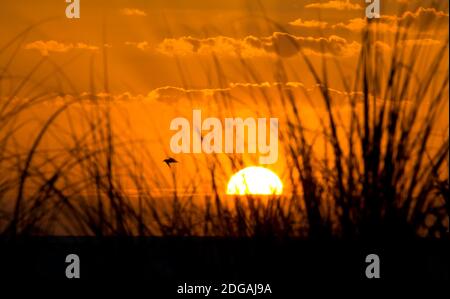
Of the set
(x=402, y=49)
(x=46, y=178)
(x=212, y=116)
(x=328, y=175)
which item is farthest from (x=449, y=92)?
(x=46, y=178)

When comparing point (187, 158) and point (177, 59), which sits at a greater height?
point (177, 59)

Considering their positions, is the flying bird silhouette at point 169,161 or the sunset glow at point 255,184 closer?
the sunset glow at point 255,184

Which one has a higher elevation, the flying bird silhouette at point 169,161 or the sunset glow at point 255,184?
the flying bird silhouette at point 169,161

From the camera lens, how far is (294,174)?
109 inches

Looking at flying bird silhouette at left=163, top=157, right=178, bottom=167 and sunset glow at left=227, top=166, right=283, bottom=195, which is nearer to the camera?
sunset glow at left=227, top=166, right=283, bottom=195

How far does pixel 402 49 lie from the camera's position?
2.65 m

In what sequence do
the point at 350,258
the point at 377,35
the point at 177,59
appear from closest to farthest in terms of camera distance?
1. the point at 350,258
2. the point at 377,35
3. the point at 177,59

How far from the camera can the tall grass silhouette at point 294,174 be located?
101 inches

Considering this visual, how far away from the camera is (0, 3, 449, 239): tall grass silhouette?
8.45 feet

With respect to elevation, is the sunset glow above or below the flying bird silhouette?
below

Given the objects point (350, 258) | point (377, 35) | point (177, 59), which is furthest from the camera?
point (177, 59)

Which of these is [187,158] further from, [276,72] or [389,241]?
[389,241]
